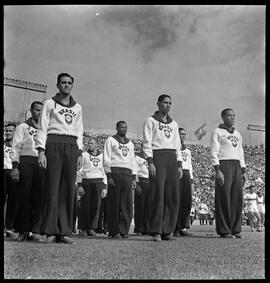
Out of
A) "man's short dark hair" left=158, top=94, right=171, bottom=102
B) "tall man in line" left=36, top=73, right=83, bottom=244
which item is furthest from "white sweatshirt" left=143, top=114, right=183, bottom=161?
"tall man in line" left=36, top=73, right=83, bottom=244

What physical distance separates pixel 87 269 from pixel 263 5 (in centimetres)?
312

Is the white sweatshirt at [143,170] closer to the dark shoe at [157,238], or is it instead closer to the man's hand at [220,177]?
the man's hand at [220,177]

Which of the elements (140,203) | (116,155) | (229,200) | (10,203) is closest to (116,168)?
(116,155)

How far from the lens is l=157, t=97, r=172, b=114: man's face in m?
7.14

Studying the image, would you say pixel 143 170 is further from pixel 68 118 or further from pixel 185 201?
pixel 68 118

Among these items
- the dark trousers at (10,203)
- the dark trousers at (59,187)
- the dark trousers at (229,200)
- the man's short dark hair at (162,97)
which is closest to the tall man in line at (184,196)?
the dark trousers at (229,200)

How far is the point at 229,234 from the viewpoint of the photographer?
821 centimetres

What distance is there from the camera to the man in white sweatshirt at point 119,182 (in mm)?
8258

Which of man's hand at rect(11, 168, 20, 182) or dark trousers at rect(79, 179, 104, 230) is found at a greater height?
man's hand at rect(11, 168, 20, 182)

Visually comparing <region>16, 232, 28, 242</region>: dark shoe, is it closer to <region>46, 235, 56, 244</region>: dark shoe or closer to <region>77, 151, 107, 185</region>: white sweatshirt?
<region>46, 235, 56, 244</region>: dark shoe

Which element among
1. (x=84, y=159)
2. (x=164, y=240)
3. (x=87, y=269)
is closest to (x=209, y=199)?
(x=84, y=159)

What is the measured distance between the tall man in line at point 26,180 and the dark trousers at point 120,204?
5.49 feet
